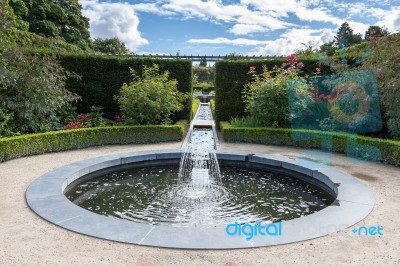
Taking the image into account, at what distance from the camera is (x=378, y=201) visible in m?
4.86

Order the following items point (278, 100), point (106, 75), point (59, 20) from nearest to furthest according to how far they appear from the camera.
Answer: point (278, 100), point (106, 75), point (59, 20)

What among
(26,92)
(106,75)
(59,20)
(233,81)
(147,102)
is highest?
(59,20)

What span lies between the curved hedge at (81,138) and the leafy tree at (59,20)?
1834 cm

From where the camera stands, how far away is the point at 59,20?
28266 mm

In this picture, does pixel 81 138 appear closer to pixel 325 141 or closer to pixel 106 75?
pixel 106 75

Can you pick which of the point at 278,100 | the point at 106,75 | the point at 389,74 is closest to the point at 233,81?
the point at 278,100

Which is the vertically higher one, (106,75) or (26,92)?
(106,75)

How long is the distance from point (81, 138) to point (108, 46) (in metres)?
39.3

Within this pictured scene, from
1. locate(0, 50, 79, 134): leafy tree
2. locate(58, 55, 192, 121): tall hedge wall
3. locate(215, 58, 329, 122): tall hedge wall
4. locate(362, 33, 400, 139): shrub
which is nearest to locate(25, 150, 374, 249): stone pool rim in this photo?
locate(362, 33, 400, 139): shrub

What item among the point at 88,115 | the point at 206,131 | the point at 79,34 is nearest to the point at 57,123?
A: the point at 88,115

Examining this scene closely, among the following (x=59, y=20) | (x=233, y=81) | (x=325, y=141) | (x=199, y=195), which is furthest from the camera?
(x=59, y=20)

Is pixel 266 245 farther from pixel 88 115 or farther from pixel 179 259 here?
pixel 88 115

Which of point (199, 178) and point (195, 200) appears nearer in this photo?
point (195, 200)

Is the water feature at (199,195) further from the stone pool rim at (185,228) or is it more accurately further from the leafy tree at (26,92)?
the leafy tree at (26,92)
